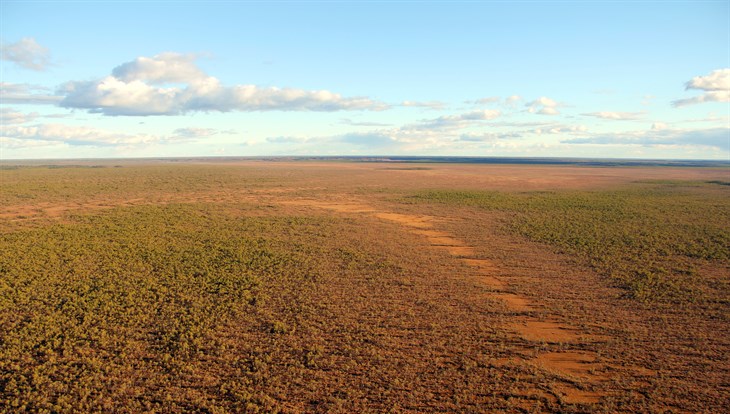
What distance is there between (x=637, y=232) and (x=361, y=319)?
24.6 metres

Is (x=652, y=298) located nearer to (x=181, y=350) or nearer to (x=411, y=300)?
(x=411, y=300)

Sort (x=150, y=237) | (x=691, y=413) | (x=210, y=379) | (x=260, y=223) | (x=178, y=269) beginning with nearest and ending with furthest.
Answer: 1. (x=691, y=413)
2. (x=210, y=379)
3. (x=178, y=269)
4. (x=150, y=237)
5. (x=260, y=223)

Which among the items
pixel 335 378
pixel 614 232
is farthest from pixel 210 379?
pixel 614 232

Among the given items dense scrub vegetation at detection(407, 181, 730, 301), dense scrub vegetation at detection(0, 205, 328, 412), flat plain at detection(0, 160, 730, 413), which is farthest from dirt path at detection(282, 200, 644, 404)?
dense scrub vegetation at detection(0, 205, 328, 412)

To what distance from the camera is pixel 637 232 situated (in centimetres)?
3039

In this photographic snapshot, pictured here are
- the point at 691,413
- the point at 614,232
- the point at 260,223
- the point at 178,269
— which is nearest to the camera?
the point at 691,413

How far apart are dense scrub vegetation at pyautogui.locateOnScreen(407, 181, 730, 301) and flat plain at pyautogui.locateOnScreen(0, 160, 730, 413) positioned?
195mm

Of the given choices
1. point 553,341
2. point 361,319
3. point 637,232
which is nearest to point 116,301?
point 361,319

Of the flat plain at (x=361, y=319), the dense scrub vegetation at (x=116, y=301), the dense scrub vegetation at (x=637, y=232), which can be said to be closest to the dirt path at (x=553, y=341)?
the flat plain at (x=361, y=319)

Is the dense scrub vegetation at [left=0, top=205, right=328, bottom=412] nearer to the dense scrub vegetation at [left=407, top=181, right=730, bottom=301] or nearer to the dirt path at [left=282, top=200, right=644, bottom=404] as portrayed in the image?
the dirt path at [left=282, top=200, right=644, bottom=404]

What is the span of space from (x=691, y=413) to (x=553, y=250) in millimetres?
16124

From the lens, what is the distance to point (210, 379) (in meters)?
11.3

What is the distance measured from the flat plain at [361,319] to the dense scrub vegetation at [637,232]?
195 mm

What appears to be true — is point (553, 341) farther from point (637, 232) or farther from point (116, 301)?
point (637, 232)
